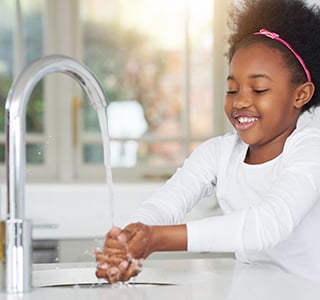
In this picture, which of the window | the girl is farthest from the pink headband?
the window

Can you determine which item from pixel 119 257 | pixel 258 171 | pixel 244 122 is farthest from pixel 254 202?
pixel 119 257

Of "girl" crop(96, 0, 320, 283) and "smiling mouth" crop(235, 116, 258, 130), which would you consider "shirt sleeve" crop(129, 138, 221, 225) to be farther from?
"smiling mouth" crop(235, 116, 258, 130)

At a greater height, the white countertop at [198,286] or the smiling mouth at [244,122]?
the smiling mouth at [244,122]

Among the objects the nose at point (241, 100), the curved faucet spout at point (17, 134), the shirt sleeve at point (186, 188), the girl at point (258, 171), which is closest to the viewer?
the curved faucet spout at point (17, 134)

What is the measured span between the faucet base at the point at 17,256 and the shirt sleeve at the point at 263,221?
0.26 metres

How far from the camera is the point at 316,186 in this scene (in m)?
1.27

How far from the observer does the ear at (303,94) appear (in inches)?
54.4

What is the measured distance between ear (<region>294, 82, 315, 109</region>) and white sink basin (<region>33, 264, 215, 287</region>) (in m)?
0.36

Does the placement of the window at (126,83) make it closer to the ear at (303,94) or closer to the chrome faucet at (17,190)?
the ear at (303,94)

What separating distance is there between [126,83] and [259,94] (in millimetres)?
2135

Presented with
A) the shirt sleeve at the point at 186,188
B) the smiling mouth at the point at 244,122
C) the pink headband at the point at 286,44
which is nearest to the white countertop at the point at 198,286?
the shirt sleeve at the point at 186,188

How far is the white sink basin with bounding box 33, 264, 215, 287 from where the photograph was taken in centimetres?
119

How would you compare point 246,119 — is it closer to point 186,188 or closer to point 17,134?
point 186,188

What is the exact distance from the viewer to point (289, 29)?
1.42 m
